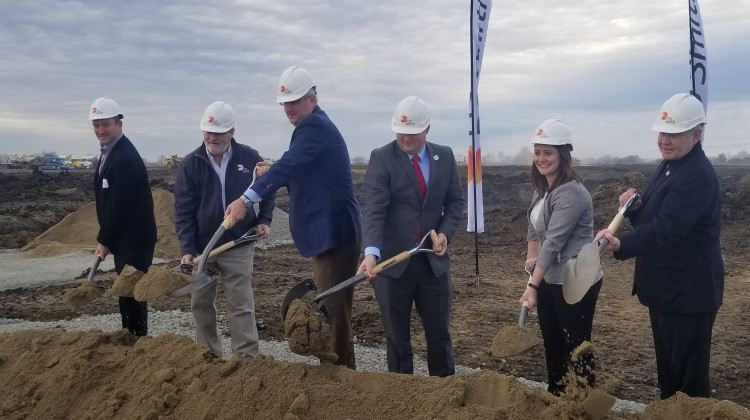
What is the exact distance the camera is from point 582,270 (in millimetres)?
3660

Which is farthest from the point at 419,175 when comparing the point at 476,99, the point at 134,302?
the point at 476,99

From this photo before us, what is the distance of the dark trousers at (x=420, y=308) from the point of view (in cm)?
415

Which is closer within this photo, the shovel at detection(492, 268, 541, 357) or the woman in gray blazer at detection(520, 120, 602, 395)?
the shovel at detection(492, 268, 541, 357)

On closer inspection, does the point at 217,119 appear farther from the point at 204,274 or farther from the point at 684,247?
the point at 684,247

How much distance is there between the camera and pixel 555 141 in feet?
12.3

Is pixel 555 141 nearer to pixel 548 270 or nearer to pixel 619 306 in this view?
pixel 548 270

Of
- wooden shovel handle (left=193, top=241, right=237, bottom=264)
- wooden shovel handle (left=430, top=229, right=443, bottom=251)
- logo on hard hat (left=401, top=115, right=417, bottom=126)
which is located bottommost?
wooden shovel handle (left=193, top=241, right=237, bottom=264)

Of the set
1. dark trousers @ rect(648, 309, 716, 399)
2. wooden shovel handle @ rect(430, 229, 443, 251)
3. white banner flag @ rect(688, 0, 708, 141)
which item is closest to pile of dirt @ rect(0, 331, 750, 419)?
dark trousers @ rect(648, 309, 716, 399)

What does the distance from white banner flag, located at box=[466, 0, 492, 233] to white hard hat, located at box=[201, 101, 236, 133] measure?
14.3 feet

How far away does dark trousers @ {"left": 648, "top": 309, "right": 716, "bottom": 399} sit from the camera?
343cm

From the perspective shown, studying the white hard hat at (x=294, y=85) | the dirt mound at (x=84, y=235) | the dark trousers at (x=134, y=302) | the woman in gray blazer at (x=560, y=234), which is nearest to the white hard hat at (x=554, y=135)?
the woman in gray blazer at (x=560, y=234)

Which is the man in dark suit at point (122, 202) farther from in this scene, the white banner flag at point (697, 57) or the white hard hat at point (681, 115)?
the white banner flag at point (697, 57)

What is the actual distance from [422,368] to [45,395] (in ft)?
10.3

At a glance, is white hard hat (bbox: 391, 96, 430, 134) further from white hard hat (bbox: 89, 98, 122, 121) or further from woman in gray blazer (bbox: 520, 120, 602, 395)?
white hard hat (bbox: 89, 98, 122, 121)
